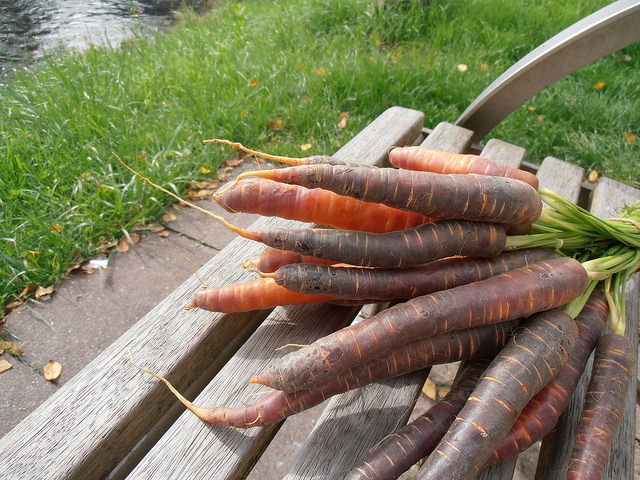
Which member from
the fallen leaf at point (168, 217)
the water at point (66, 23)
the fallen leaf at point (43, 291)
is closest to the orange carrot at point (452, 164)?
the fallen leaf at point (168, 217)

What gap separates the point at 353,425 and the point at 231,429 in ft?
1.03

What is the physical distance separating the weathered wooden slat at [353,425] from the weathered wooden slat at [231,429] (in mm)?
133

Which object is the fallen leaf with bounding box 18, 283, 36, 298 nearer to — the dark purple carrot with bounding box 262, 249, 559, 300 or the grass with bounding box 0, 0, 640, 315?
the grass with bounding box 0, 0, 640, 315

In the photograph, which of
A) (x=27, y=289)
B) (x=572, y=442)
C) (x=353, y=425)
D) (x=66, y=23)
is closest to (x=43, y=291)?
(x=27, y=289)

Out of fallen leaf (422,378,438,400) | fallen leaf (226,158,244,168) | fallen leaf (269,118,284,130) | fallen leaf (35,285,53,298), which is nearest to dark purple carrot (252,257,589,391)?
fallen leaf (422,378,438,400)

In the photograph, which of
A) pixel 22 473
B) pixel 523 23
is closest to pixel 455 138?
pixel 22 473

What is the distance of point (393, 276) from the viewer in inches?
49.1

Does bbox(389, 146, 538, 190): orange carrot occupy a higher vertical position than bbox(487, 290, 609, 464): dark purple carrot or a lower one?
higher

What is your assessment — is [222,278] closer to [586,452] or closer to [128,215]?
[586,452]

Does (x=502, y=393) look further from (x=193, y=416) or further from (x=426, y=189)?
(x=193, y=416)

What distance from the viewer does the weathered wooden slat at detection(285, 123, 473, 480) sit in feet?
3.61

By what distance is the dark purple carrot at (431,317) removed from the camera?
111 cm

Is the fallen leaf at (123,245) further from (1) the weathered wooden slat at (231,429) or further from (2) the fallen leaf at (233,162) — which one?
(1) the weathered wooden slat at (231,429)

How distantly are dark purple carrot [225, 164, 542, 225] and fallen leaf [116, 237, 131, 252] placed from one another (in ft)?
5.01
